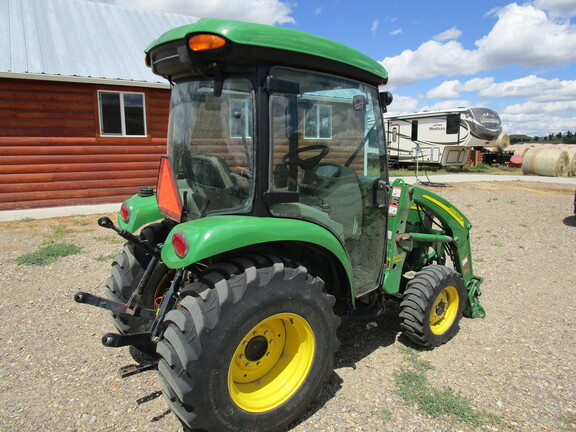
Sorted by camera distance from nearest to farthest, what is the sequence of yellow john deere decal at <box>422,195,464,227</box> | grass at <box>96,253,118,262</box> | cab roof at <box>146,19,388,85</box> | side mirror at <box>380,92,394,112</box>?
cab roof at <box>146,19,388,85</box> → side mirror at <box>380,92,394,112</box> → yellow john deere decal at <box>422,195,464,227</box> → grass at <box>96,253,118,262</box>

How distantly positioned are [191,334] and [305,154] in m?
1.29

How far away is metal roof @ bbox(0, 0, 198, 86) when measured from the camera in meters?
9.19

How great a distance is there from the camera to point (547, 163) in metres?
20.4

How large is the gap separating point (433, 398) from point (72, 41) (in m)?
11.2

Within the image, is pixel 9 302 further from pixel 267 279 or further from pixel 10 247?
pixel 267 279

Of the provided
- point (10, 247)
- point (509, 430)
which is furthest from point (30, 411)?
point (10, 247)

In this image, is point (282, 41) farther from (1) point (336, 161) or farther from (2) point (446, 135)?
(2) point (446, 135)

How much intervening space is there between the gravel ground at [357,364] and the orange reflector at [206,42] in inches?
86.0

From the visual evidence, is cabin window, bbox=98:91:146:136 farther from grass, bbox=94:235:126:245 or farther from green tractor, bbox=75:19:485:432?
green tractor, bbox=75:19:485:432

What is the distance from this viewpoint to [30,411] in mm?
2650

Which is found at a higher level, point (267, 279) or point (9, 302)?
point (267, 279)

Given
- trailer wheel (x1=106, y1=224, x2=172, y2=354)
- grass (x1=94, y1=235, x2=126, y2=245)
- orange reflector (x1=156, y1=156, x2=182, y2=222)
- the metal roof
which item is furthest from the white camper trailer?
orange reflector (x1=156, y1=156, x2=182, y2=222)

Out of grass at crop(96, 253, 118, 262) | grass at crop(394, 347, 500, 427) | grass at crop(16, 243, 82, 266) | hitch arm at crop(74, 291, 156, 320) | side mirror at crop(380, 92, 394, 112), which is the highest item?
side mirror at crop(380, 92, 394, 112)

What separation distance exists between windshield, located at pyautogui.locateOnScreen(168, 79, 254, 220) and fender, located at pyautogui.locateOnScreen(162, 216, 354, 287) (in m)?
0.21
